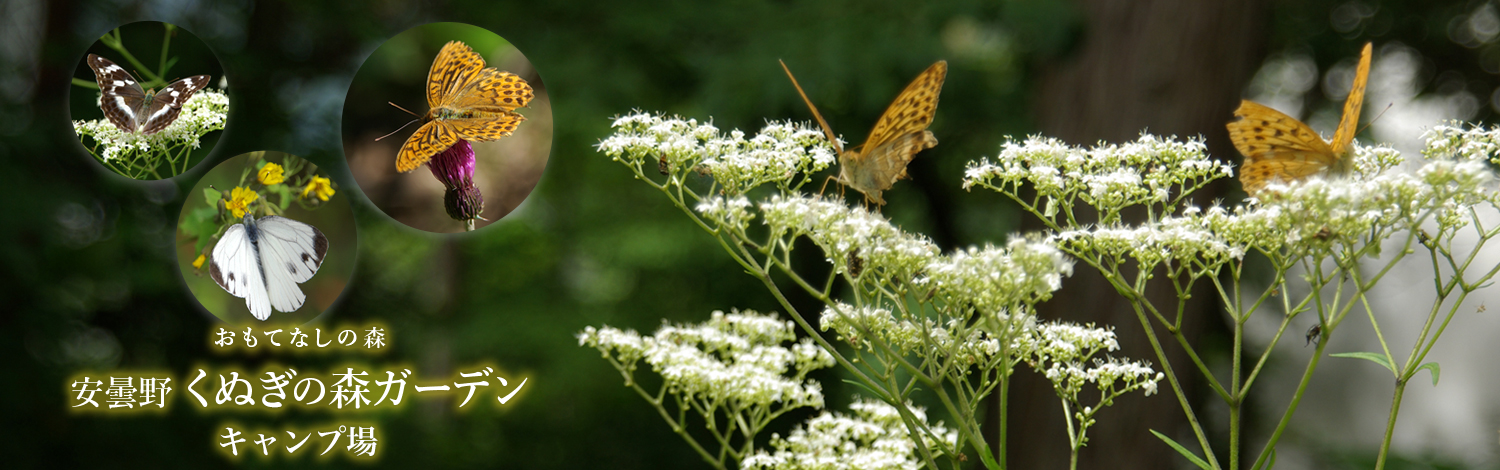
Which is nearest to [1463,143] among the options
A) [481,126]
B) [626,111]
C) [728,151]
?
[728,151]

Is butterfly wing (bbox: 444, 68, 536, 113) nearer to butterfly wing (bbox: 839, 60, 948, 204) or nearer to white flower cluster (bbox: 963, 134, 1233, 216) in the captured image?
butterfly wing (bbox: 839, 60, 948, 204)

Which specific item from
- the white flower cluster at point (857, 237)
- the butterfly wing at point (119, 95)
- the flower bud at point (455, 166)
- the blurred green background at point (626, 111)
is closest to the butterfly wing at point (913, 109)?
the white flower cluster at point (857, 237)

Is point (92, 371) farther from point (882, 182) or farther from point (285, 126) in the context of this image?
point (882, 182)

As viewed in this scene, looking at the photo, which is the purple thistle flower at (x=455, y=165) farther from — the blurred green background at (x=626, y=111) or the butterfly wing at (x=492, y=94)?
the blurred green background at (x=626, y=111)

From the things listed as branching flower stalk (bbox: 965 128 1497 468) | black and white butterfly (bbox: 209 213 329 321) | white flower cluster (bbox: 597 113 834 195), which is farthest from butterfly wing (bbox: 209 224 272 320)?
branching flower stalk (bbox: 965 128 1497 468)

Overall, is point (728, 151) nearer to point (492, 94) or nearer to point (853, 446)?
point (853, 446)

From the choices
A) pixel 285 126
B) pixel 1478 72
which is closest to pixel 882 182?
pixel 285 126
